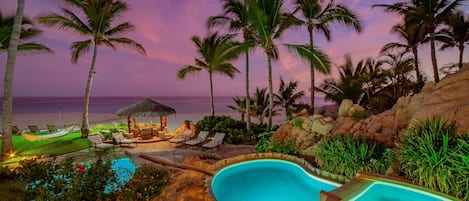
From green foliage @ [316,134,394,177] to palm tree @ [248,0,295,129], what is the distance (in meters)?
4.56

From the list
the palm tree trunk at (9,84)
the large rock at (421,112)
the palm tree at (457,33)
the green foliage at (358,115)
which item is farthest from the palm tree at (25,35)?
the palm tree at (457,33)

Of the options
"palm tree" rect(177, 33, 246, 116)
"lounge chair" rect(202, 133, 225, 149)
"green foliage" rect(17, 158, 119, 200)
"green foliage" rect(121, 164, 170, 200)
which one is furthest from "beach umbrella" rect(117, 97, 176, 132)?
"green foliage" rect(17, 158, 119, 200)

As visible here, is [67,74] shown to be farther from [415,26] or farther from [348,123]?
[415,26]

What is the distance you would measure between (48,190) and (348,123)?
806 cm

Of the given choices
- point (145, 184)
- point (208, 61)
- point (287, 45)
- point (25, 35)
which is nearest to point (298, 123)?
point (287, 45)

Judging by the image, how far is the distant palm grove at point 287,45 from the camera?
8750 mm

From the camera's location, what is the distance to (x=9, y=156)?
7.34 meters

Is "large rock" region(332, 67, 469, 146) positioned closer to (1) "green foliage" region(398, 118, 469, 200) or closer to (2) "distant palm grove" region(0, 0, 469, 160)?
(1) "green foliage" region(398, 118, 469, 200)

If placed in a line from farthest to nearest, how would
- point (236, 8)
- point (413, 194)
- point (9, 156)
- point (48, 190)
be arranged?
1. point (236, 8)
2. point (9, 156)
3. point (413, 194)
4. point (48, 190)

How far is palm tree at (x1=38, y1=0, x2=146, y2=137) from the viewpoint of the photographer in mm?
10258

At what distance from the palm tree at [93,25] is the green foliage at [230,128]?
5.62 metres

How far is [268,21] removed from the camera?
887 centimetres

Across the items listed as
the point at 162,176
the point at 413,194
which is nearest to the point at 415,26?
the point at 413,194

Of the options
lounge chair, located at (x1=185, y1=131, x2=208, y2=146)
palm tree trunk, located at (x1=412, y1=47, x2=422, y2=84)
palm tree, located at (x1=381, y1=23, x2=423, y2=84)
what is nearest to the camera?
lounge chair, located at (x1=185, y1=131, x2=208, y2=146)
